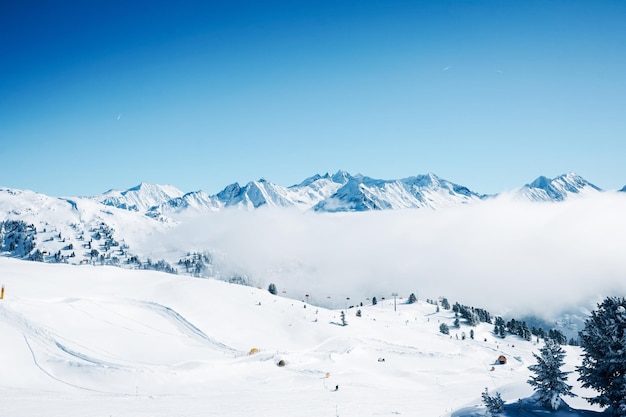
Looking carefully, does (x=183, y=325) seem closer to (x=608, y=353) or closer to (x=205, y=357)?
(x=205, y=357)

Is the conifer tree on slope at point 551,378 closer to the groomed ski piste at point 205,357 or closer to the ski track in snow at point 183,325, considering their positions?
the groomed ski piste at point 205,357

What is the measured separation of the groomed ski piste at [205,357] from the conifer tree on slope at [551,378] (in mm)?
1892

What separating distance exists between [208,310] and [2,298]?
27631 mm

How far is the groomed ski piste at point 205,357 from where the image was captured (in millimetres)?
30750

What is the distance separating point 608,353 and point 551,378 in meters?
4.63

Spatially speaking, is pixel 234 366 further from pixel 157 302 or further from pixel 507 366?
pixel 507 366

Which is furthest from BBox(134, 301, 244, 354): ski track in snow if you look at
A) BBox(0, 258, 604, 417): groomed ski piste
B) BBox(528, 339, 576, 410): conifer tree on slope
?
BBox(528, 339, 576, 410): conifer tree on slope

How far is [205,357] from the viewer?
46219 millimetres

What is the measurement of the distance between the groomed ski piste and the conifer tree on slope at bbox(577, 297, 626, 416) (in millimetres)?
4798

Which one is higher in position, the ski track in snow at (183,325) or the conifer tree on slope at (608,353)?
the conifer tree on slope at (608,353)

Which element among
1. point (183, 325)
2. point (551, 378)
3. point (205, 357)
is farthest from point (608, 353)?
point (183, 325)

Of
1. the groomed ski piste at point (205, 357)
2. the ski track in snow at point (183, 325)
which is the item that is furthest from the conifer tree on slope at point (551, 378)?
Answer: the ski track in snow at point (183, 325)

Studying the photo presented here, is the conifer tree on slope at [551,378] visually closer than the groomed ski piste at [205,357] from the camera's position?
Yes

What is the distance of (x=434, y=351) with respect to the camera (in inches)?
2635
